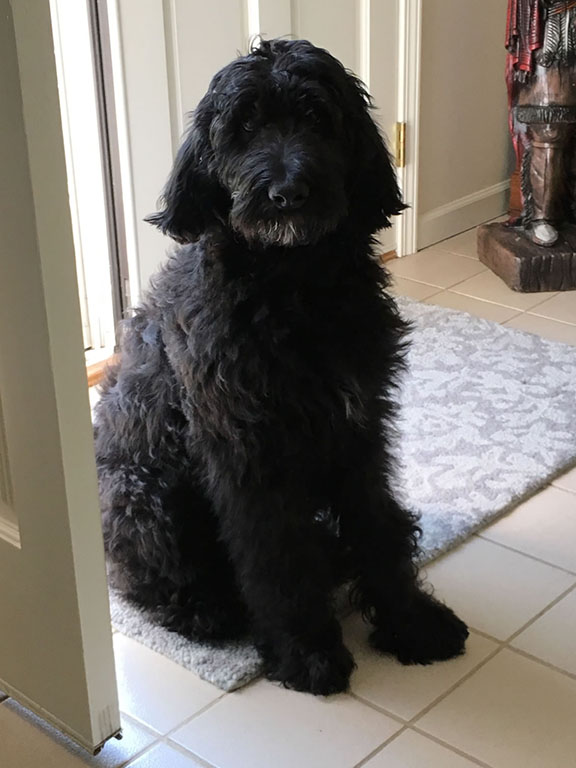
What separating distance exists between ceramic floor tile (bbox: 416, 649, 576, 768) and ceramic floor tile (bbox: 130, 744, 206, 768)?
374 mm

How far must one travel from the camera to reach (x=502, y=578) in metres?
2.14

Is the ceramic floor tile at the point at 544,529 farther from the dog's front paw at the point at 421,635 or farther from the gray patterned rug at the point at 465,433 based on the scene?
the dog's front paw at the point at 421,635

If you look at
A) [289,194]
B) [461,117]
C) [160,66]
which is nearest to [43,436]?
[289,194]

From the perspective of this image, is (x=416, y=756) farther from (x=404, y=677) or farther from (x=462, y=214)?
(x=462, y=214)

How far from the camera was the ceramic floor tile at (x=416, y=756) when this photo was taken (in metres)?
1.69

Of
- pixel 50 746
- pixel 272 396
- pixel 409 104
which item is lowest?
pixel 50 746

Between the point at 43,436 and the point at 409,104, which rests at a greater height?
the point at 409,104

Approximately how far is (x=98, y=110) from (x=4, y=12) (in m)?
1.60

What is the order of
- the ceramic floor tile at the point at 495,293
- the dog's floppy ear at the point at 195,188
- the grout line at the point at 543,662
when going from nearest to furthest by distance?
the dog's floppy ear at the point at 195,188 → the grout line at the point at 543,662 → the ceramic floor tile at the point at 495,293

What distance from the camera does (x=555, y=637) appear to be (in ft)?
6.46

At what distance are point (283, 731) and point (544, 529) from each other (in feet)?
2.62

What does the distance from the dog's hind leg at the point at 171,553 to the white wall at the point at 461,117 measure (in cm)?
213

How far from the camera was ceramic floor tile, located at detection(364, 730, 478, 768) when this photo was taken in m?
1.69

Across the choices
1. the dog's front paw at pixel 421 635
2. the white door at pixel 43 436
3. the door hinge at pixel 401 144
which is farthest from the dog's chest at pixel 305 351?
the door hinge at pixel 401 144
